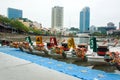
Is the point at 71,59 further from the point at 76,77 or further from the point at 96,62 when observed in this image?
the point at 76,77

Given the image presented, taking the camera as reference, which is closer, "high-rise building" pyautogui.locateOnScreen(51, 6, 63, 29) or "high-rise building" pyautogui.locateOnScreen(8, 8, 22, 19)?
"high-rise building" pyautogui.locateOnScreen(8, 8, 22, 19)

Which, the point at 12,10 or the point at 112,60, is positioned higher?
the point at 12,10

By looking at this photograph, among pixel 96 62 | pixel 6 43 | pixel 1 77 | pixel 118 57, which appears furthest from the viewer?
pixel 6 43

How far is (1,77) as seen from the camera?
8281mm

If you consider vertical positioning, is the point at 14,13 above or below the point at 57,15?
above

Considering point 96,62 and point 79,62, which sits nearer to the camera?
point 96,62

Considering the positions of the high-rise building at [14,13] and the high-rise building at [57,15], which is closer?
the high-rise building at [14,13]

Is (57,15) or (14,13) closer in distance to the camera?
(14,13)

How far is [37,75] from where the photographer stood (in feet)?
Result: 29.0

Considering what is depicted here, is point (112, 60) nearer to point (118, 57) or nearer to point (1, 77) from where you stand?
point (118, 57)

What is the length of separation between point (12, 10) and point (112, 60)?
188 metres

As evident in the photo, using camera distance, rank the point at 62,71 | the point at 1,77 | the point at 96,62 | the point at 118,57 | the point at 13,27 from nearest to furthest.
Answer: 1. the point at 1,77
2. the point at 62,71
3. the point at 118,57
4. the point at 96,62
5. the point at 13,27

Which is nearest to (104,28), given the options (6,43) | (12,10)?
(12,10)

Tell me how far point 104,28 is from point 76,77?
15024 cm
